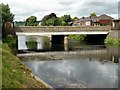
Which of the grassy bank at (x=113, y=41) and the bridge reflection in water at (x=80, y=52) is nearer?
the bridge reflection in water at (x=80, y=52)

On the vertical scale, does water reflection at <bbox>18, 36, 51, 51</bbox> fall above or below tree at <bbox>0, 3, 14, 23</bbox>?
below

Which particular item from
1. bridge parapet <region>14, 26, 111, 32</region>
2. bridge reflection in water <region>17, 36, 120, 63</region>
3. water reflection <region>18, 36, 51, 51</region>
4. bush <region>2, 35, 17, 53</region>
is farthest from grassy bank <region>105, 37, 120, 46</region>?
bush <region>2, 35, 17, 53</region>

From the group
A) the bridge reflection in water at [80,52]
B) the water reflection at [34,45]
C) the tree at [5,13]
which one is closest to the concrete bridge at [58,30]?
the water reflection at [34,45]

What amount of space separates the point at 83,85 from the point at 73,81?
2.05m

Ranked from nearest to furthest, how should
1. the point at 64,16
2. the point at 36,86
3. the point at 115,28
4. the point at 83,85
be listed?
the point at 36,86, the point at 83,85, the point at 115,28, the point at 64,16

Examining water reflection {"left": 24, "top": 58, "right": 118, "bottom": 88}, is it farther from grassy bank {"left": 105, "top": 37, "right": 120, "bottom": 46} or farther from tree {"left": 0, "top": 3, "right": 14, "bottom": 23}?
tree {"left": 0, "top": 3, "right": 14, "bottom": 23}

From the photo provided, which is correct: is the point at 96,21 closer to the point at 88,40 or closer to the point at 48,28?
the point at 88,40

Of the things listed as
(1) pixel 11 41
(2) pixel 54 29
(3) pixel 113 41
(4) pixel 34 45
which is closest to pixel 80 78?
(1) pixel 11 41

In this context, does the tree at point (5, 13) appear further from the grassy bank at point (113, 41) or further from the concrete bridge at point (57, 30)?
the grassy bank at point (113, 41)

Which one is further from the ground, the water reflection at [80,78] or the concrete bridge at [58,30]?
the concrete bridge at [58,30]

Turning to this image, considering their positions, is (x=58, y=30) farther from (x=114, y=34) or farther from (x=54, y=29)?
(x=114, y=34)

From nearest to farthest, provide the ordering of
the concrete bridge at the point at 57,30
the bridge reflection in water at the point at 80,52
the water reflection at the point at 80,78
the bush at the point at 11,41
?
1. the water reflection at the point at 80,78
2. the bridge reflection in water at the point at 80,52
3. the bush at the point at 11,41
4. the concrete bridge at the point at 57,30

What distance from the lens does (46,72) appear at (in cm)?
3288

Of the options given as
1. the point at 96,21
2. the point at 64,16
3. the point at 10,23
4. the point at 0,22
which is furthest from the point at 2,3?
the point at 64,16
